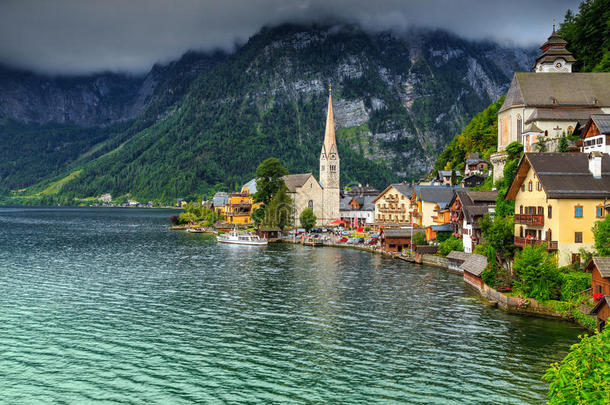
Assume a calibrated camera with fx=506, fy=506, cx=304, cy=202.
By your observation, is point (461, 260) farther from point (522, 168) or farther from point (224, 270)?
point (224, 270)

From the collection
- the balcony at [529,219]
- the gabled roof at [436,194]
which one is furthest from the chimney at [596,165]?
the gabled roof at [436,194]

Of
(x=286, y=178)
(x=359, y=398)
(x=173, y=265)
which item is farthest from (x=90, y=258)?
(x=286, y=178)

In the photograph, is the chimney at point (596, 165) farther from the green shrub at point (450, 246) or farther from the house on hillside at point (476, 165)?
the house on hillside at point (476, 165)

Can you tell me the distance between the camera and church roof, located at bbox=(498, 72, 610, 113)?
3049 inches

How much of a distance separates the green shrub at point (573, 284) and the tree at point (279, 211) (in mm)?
98183

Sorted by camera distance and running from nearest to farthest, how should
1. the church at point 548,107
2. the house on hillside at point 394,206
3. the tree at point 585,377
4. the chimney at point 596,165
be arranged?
the tree at point 585,377, the chimney at point 596,165, the church at point 548,107, the house on hillside at point 394,206

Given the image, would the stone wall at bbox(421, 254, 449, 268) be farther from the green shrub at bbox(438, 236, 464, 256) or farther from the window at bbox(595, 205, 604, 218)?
the window at bbox(595, 205, 604, 218)

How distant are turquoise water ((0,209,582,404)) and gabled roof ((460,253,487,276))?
2802mm

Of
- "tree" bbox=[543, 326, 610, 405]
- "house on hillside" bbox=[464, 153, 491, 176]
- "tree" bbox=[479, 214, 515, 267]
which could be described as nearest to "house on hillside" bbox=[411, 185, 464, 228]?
"house on hillside" bbox=[464, 153, 491, 176]

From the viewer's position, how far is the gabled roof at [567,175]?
4778 cm

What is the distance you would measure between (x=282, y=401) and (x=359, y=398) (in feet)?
14.1

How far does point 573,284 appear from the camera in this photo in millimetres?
44250

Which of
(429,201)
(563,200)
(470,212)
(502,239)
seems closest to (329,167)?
(429,201)

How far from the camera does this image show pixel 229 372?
32.3m
